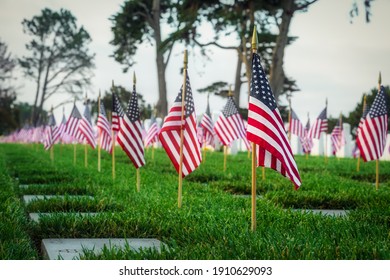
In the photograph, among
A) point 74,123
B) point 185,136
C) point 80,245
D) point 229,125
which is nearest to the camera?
point 80,245

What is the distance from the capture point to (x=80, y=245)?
4.17 m

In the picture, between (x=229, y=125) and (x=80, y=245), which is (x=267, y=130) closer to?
(x=80, y=245)

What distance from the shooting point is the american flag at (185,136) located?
639cm

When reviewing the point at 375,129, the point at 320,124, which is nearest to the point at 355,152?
the point at 320,124

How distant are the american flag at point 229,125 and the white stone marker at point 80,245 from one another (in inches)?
270

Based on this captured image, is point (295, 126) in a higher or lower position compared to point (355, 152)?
higher

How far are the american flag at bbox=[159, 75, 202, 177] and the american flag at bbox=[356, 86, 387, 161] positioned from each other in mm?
3474

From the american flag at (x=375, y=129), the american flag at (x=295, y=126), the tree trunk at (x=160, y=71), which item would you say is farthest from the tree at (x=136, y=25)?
the american flag at (x=375, y=129)

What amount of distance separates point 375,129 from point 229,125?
329cm

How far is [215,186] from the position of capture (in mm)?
8375

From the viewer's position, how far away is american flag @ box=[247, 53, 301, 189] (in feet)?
14.5

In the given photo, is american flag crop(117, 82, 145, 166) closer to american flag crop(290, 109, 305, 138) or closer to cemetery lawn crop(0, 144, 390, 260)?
cemetery lawn crop(0, 144, 390, 260)

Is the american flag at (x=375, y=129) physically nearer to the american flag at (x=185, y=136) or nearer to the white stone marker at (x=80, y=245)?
the american flag at (x=185, y=136)
